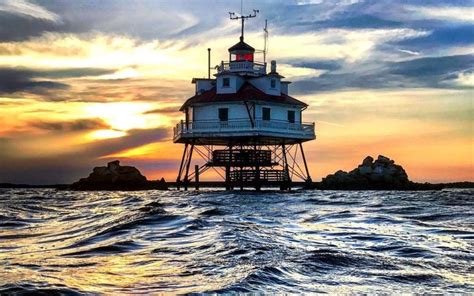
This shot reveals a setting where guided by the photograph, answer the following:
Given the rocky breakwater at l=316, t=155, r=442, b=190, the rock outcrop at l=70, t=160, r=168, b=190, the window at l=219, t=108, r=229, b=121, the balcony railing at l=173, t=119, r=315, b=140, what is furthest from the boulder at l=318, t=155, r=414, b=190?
the rock outcrop at l=70, t=160, r=168, b=190

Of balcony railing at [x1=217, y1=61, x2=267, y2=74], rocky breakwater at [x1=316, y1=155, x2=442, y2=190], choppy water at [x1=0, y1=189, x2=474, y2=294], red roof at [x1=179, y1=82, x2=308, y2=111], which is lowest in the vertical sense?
choppy water at [x1=0, y1=189, x2=474, y2=294]

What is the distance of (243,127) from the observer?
146 ft

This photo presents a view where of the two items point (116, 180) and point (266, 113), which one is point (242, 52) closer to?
point (266, 113)

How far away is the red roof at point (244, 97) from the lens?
4559 cm

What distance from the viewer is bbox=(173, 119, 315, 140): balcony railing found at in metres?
44.2

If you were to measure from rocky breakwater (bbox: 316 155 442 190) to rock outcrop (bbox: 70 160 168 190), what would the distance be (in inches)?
668

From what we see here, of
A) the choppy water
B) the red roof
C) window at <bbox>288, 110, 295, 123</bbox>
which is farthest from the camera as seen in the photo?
window at <bbox>288, 110, 295, 123</bbox>

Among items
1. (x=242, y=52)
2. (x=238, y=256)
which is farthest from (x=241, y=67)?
(x=238, y=256)

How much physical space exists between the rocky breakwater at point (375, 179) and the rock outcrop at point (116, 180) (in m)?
17.0

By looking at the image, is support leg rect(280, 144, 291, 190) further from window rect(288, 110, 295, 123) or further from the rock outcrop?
the rock outcrop

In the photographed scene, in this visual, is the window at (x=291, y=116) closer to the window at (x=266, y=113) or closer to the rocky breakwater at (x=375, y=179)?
the window at (x=266, y=113)

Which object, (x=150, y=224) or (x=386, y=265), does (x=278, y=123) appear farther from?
(x=386, y=265)

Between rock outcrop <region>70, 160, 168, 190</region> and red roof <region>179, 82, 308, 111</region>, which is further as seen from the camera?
rock outcrop <region>70, 160, 168, 190</region>

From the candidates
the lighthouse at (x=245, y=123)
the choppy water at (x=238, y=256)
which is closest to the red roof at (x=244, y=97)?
the lighthouse at (x=245, y=123)
